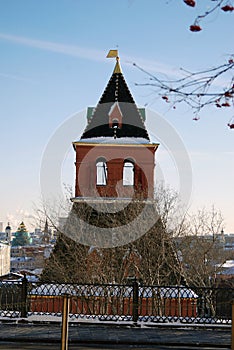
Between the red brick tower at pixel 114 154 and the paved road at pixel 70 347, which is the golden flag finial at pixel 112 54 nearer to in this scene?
the red brick tower at pixel 114 154

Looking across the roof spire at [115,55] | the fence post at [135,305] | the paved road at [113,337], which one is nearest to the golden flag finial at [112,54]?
the roof spire at [115,55]

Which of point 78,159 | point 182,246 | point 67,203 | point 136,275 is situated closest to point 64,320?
point 136,275

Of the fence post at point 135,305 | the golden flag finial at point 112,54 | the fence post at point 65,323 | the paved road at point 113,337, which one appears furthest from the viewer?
the golden flag finial at point 112,54

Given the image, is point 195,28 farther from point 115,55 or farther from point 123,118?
point 115,55

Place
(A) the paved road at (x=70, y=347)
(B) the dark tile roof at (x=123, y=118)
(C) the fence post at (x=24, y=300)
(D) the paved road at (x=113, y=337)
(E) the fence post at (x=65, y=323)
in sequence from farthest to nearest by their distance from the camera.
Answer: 1. (B) the dark tile roof at (x=123, y=118)
2. (C) the fence post at (x=24, y=300)
3. (D) the paved road at (x=113, y=337)
4. (A) the paved road at (x=70, y=347)
5. (E) the fence post at (x=65, y=323)

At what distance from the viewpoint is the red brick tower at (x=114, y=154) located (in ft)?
58.6

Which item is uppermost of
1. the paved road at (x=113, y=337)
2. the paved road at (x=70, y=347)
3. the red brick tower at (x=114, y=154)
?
the red brick tower at (x=114, y=154)

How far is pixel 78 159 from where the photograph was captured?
1819cm

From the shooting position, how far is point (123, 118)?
18.5 m

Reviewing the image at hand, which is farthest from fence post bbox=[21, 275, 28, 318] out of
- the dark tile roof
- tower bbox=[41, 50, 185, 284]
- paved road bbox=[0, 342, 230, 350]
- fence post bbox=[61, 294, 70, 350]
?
the dark tile roof

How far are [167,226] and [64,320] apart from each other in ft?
45.0

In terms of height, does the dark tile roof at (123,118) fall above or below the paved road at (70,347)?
above

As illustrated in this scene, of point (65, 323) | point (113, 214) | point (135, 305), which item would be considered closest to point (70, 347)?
point (135, 305)

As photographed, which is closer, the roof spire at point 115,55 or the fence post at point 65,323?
the fence post at point 65,323
